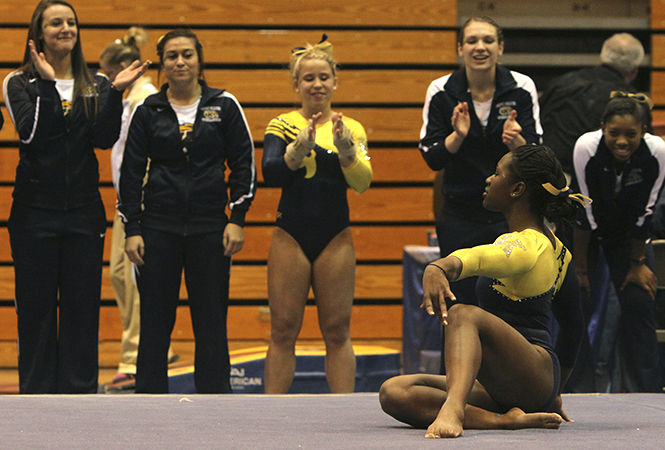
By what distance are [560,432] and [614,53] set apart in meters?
3.38

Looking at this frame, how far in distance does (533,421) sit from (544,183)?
2.17 ft

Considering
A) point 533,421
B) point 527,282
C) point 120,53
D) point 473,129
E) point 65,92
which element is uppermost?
point 120,53

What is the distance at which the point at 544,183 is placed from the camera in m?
2.30

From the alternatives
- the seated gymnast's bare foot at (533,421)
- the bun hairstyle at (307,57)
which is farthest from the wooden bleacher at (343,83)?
the seated gymnast's bare foot at (533,421)

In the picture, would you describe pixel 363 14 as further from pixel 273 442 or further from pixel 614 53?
pixel 273 442

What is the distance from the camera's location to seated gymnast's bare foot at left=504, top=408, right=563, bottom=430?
7.24 ft

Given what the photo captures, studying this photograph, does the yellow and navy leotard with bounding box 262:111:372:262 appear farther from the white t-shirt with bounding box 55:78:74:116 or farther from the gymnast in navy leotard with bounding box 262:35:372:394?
the white t-shirt with bounding box 55:78:74:116

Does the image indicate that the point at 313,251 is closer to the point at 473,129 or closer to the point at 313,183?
the point at 313,183

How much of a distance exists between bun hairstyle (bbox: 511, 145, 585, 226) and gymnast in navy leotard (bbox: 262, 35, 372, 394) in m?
1.20

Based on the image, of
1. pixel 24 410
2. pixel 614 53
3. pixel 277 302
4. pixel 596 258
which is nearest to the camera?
pixel 24 410

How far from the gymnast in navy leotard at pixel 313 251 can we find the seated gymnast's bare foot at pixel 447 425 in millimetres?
1453

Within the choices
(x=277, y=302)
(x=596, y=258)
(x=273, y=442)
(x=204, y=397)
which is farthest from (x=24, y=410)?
(x=596, y=258)

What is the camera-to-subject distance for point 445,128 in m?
3.70

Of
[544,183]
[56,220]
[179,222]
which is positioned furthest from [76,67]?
[544,183]
